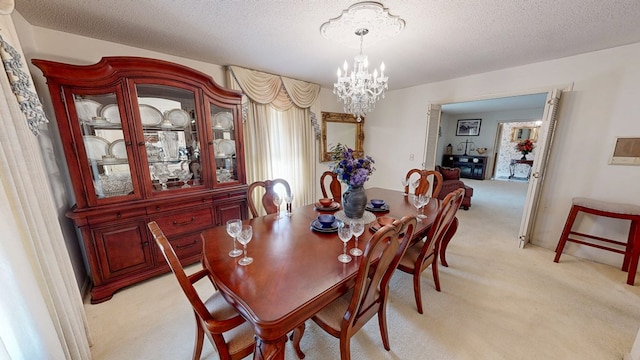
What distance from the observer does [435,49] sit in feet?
7.14

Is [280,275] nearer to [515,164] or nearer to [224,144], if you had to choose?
[224,144]

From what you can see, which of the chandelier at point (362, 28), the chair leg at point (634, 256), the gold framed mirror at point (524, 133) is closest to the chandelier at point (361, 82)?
the chandelier at point (362, 28)

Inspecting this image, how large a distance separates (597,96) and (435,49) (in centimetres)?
183

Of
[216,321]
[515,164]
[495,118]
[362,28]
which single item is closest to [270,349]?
[216,321]

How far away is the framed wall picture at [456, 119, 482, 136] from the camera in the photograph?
748 cm

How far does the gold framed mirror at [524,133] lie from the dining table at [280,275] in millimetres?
9154

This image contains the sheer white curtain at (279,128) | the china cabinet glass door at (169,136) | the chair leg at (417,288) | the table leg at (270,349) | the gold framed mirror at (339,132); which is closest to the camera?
the table leg at (270,349)

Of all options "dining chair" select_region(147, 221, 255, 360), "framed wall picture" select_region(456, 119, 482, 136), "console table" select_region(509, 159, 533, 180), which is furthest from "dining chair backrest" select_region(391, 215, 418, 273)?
Result: "console table" select_region(509, 159, 533, 180)

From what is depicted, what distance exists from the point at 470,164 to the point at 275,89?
7489 mm

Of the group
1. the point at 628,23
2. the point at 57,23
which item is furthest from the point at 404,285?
the point at 57,23

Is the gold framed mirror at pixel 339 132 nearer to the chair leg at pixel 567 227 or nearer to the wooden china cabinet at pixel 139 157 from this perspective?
the wooden china cabinet at pixel 139 157

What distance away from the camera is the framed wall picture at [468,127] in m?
7.48

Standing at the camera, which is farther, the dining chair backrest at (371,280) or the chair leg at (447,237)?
the chair leg at (447,237)

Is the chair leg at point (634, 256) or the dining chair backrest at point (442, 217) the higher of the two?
the dining chair backrest at point (442, 217)
